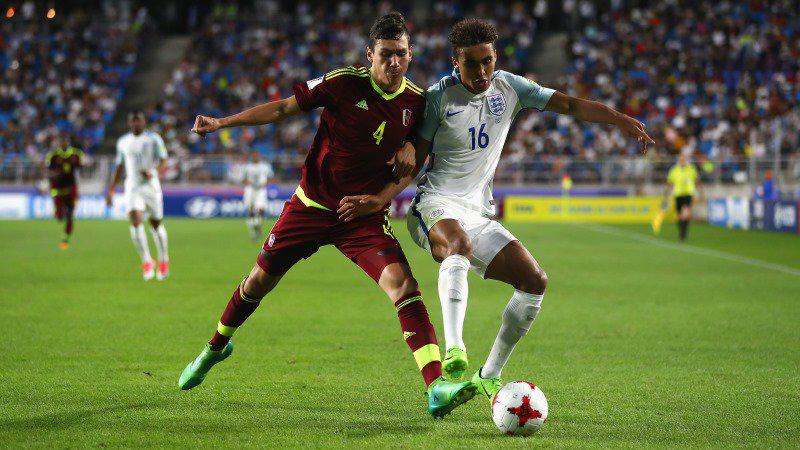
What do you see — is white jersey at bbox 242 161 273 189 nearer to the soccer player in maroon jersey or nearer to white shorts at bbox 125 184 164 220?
white shorts at bbox 125 184 164 220

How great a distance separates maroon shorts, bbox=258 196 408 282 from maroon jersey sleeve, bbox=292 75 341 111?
0.68 meters

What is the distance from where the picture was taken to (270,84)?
125 ft

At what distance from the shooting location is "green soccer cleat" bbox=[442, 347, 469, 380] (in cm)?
498

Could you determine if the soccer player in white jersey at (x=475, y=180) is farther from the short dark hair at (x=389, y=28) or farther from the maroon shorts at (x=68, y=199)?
the maroon shorts at (x=68, y=199)

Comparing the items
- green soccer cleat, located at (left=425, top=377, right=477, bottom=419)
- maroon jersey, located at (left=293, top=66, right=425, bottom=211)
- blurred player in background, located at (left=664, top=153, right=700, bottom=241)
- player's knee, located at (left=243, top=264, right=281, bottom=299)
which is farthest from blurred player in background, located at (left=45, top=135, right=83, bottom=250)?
green soccer cleat, located at (left=425, top=377, right=477, bottom=419)

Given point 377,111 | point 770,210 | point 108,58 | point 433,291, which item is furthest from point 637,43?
point 377,111

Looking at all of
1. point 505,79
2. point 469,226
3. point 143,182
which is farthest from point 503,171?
point 469,226

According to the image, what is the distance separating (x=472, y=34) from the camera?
18.4ft

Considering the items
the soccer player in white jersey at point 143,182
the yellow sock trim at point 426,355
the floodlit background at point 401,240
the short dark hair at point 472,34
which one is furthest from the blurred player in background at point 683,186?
the yellow sock trim at point 426,355

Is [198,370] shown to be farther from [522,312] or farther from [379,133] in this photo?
[522,312]

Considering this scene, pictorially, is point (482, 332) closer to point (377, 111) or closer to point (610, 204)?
point (377, 111)

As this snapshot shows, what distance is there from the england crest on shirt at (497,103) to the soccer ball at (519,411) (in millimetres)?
1791

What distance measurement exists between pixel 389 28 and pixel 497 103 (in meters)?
0.92

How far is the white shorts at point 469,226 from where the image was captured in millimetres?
5699
